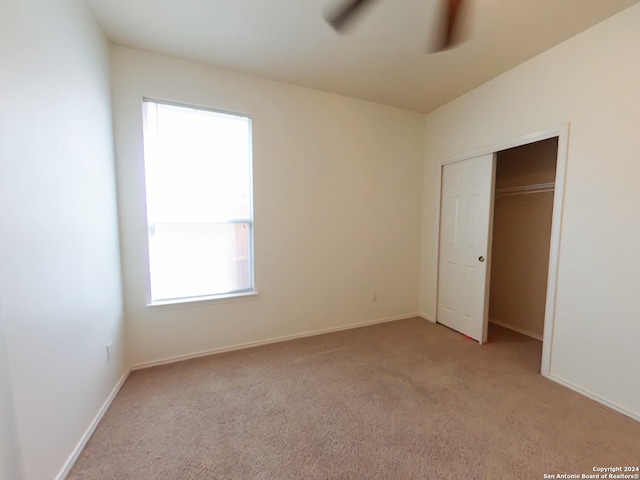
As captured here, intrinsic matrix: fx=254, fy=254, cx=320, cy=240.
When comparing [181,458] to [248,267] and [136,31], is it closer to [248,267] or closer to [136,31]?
[248,267]

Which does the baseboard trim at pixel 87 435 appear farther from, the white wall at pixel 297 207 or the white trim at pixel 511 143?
the white trim at pixel 511 143

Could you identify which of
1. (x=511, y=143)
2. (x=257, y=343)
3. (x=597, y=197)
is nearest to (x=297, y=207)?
(x=257, y=343)

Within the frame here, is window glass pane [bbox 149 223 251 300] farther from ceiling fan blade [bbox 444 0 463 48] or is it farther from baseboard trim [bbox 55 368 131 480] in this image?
ceiling fan blade [bbox 444 0 463 48]

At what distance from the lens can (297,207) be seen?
2.89 m

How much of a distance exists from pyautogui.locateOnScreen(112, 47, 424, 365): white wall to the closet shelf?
1067 millimetres

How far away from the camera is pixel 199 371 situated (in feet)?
7.61

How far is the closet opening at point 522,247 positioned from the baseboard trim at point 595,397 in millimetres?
455

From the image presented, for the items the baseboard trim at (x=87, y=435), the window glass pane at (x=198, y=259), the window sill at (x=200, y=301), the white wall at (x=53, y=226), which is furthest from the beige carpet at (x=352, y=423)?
the window glass pane at (x=198, y=259)

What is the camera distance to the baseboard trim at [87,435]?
53.2 inches

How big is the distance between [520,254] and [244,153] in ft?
11.8

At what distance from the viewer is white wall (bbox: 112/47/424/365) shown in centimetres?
229

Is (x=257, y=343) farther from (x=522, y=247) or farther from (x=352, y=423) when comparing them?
(x=522, y=247)

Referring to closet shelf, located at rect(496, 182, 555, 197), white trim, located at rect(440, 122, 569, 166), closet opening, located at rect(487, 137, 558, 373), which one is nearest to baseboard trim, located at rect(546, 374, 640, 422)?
closet opening, located at rect(487, 137, 558, 373)

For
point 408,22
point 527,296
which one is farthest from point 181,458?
point 527,296
